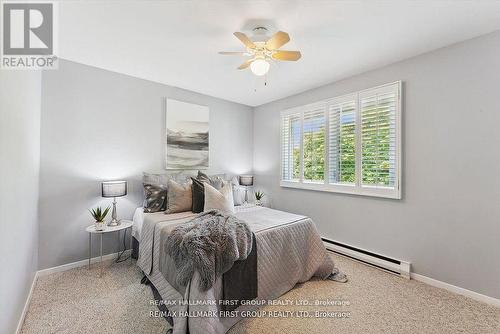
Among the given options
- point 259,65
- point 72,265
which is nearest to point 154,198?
point 72,265

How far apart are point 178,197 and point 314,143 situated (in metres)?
2.28

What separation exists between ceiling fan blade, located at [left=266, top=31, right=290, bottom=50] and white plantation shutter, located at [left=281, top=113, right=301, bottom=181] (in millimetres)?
1924

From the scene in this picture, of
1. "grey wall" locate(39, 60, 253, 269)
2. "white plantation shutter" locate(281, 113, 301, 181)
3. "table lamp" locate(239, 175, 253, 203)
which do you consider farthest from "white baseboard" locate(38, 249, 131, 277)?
"white plantation shutter" locate(281, 113, 301, 181)

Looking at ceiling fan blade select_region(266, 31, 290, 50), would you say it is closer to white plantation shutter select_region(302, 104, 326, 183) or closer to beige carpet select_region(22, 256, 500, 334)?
white plantation shutter select_region(302, 104, 326, 183)

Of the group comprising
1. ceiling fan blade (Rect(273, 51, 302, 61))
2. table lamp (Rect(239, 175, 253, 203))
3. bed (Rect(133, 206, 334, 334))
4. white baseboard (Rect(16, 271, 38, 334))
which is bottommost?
white baseboard (Rect(16, 271, 38, 334))

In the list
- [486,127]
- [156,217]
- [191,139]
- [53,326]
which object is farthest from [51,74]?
[486,127]

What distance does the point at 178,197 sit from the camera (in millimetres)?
2721

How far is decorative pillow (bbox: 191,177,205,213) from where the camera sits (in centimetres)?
268

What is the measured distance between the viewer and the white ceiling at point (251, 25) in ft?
5.65

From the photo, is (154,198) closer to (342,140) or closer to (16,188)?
(16,188)

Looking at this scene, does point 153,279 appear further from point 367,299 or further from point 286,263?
point 367,299

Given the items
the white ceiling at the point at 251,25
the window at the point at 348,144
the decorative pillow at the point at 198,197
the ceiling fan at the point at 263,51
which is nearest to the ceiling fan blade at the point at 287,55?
the ceiling fan at the point at 263,51

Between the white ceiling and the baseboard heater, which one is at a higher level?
the white ceiling

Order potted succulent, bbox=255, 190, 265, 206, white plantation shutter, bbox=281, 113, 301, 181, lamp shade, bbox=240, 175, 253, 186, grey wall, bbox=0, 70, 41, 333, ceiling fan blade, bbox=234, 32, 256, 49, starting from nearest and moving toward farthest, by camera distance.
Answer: grey wall, bbox=0, 70, 41, 333 → ceiling fan blade, bbox=234, 32, 256, 49 → white plantation shutter, bbox=281, 113, 301, 181 → potted succulent, bbox=255, 190, 265, 206 → lamp shade, bbox=240, 175, 253, 186
